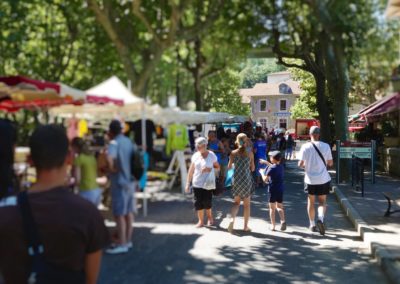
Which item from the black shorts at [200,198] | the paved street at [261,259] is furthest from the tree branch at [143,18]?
the paved street at [261,259]

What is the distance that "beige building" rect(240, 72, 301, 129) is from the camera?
292cm

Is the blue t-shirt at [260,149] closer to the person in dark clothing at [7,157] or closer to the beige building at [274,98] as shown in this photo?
the beige building at [274,98]

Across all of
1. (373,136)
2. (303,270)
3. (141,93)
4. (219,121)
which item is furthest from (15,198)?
(373,136)

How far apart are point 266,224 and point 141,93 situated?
7999mm

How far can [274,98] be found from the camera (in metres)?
3.39

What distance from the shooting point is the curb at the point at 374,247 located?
6144 mm

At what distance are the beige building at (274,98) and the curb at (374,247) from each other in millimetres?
2769

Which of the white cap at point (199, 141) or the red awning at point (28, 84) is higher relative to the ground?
the red awning at point (28, 84)

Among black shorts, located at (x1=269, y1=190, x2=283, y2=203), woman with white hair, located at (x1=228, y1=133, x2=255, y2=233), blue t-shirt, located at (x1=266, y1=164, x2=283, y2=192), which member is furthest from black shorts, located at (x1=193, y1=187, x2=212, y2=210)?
black shorts, located at (x1=269, y1=190, x2=283, y2=203)

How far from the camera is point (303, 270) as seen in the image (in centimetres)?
650

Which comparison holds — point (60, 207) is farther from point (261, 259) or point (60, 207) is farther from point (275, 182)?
point (275, 182)

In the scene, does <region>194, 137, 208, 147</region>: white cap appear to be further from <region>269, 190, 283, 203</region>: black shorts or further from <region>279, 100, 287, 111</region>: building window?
<region>269, 190, 283, 203</region>: black shorts

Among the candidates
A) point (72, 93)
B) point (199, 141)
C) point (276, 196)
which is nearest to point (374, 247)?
point (276, 196)

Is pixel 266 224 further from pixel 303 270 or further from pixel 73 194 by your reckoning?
pixel 73 194
